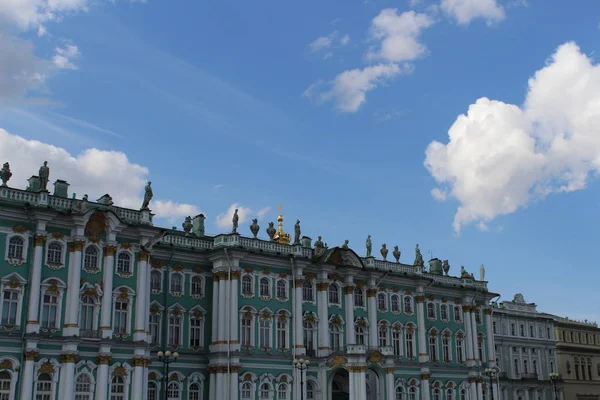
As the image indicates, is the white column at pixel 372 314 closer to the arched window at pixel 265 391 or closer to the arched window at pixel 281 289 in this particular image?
Result: the arched window at pixel 281 289

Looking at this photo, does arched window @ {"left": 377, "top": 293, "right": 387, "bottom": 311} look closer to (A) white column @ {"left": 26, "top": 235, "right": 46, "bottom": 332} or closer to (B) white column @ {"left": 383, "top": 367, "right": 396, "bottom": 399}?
(B) white column @ {"left": 383, "top": 367, "right": 396, "bottom": 399}

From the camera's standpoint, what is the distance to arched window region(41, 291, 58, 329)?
49.1 metres

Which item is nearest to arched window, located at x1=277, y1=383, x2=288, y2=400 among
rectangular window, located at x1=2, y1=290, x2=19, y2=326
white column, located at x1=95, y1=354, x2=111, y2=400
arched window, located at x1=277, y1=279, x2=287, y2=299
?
arched window, located at x1=277, y1=279, x2=287, y2=299

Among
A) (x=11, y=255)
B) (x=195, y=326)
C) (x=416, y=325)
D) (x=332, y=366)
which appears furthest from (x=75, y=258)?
(x=416, y=325)

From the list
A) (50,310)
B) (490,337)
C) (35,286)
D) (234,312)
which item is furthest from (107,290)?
(490,337)

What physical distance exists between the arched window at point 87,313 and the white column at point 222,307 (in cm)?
1135

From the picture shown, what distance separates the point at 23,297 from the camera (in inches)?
1907

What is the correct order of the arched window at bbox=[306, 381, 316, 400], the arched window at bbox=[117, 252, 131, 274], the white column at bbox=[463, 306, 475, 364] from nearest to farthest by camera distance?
the arched window at bbox=[117, 252, 131, 274]
the arched window at bbox=[306, 381, 316, 400]
the white column at bbox=[463, 306, 475, 364]

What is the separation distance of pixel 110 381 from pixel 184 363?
8435 mm

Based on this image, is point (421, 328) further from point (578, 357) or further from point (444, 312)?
point (578, 357)

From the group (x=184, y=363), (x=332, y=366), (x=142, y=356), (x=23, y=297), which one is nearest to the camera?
(x=23, y=297)

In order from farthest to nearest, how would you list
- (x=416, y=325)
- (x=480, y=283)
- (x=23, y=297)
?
(x=480, y=283)
(x=416, y=325)
(x=23, y=297)

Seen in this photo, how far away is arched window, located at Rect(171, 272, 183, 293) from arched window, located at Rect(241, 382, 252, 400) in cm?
932

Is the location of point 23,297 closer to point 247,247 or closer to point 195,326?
point 195,326
